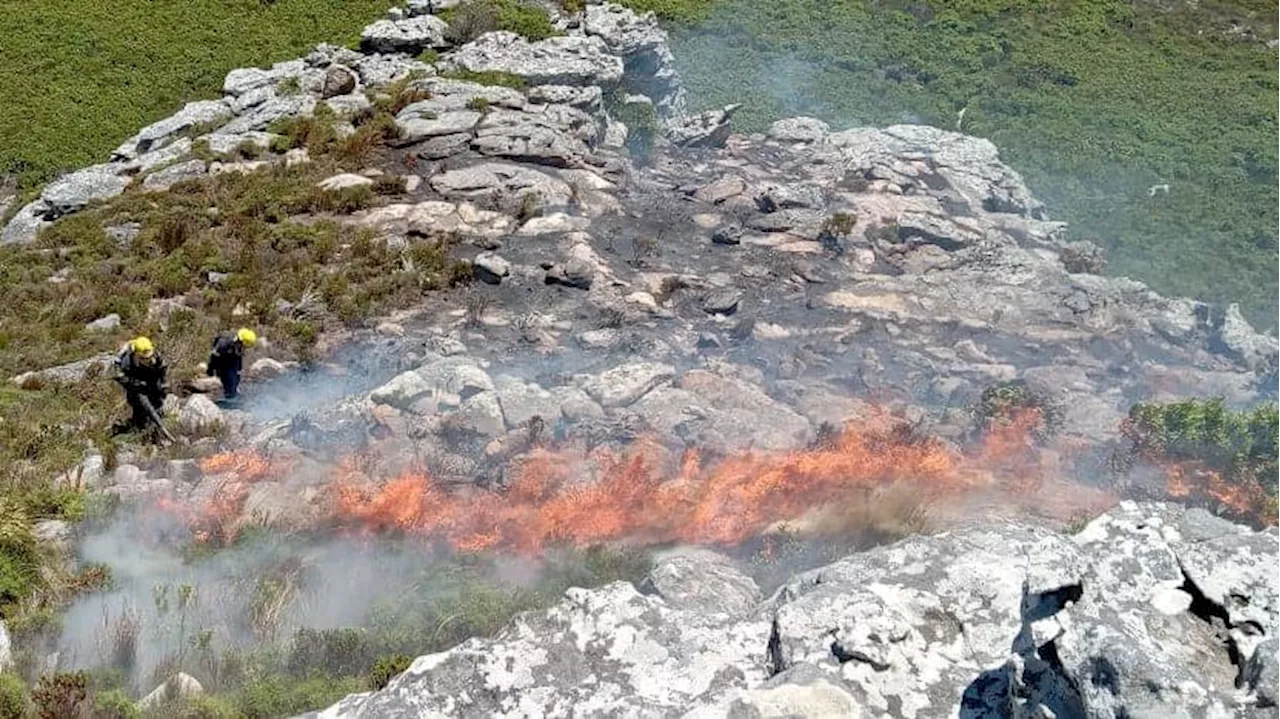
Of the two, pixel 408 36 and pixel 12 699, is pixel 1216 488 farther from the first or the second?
pixel 408 36

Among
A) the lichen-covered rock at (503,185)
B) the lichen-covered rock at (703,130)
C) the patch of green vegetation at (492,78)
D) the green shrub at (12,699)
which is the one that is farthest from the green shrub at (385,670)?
the lichen-covered rock at (703,130)

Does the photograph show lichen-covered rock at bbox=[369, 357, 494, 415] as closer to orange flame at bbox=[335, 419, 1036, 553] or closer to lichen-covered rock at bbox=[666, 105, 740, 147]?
orange flame at bbox=[335, 419, 1036, 553]

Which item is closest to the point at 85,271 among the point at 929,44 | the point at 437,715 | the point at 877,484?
the point at 877,484

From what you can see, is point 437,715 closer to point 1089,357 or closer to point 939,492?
point 939,492

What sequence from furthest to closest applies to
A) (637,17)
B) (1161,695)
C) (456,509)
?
1. (637,17)
2. (456,509)
3. (1161,695)

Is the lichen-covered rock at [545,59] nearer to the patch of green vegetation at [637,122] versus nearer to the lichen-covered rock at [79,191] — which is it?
the patch of green vegetation at [637,122]

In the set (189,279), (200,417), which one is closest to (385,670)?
(200,417)
